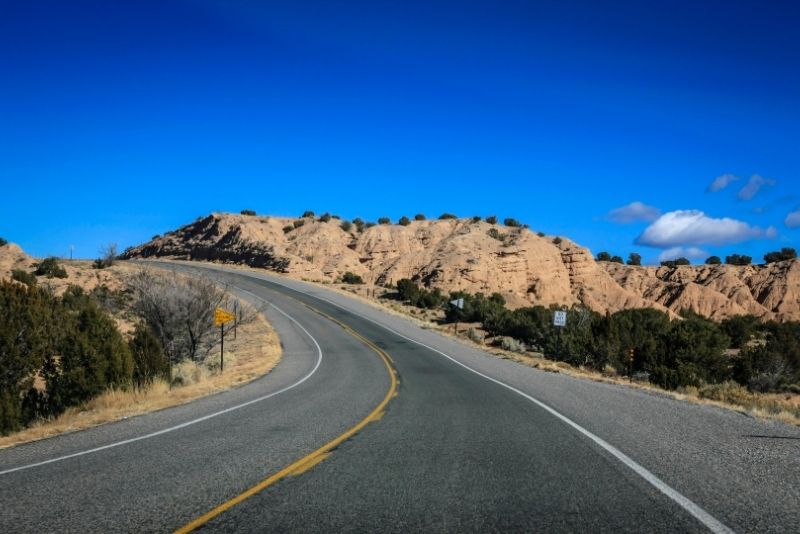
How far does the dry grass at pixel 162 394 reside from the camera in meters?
10.8

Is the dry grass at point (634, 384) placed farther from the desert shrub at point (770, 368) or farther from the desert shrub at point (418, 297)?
the desert shrub at point (418, 297)

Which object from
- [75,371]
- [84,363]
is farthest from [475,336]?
[75,371]

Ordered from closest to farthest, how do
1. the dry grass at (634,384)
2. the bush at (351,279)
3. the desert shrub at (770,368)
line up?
the dry grass at (634,384) → the desert shrub at (770,368) → the bush at (351,279)

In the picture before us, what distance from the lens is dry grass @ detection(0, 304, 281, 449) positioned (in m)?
10.8

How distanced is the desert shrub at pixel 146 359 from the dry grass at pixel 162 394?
59cm

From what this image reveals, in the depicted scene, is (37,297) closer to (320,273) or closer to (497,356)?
(497,356)

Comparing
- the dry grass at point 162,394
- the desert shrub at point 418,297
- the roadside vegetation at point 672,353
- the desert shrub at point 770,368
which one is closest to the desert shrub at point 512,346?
the roadside vegetation at point 672,353

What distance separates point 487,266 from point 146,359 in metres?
58.6

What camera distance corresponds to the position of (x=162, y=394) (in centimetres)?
1520

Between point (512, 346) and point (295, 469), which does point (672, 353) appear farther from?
point (295, 469)

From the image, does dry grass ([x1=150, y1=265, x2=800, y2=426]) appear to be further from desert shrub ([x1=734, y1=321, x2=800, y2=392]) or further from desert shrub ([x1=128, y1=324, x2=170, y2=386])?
desert shrub ([x1=128, y1=324, x2=170, y2=386])

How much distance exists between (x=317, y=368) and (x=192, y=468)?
15653 mm

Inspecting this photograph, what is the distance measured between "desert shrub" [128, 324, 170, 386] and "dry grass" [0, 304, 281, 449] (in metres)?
0.59

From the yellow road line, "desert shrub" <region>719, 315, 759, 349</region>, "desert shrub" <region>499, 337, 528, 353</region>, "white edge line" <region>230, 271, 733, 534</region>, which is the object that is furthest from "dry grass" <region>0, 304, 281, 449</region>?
"desert shrub" <region>719, 315, 759, 349</region>
